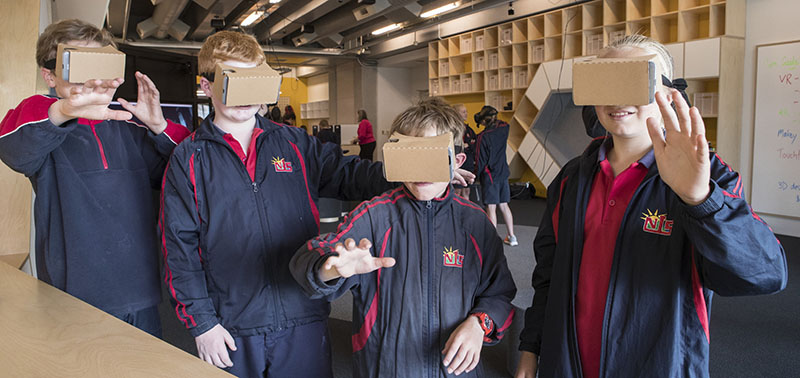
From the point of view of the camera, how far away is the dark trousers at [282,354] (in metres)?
1.39

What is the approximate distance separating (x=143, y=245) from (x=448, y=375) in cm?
92

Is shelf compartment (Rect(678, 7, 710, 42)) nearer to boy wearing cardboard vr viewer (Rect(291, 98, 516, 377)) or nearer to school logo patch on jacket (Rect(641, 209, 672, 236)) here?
boy wearing cardboard vr viewer (Rect(291, 98, 516, 377))

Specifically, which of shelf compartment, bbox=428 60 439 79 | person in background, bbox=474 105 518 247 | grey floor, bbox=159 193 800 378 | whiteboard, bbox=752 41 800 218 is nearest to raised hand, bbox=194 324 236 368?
grey floor, bbox=159 193 800 378

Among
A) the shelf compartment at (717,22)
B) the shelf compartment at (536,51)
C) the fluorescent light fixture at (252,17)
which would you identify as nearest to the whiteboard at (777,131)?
the shelf compartment at (717,22)

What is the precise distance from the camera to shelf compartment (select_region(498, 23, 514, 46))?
778 centimetres

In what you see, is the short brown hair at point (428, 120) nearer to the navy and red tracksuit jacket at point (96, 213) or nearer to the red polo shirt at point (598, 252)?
the red polo shirt at point (598, 252)

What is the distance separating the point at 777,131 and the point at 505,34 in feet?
12.5

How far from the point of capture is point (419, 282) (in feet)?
4.10

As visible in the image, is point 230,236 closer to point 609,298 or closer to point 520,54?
point 609,298

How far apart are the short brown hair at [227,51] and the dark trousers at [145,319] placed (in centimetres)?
70

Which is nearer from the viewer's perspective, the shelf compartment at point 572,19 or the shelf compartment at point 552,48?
the shelf compartment at point 572,19

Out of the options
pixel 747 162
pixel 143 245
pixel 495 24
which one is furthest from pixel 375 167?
pixel 495 24

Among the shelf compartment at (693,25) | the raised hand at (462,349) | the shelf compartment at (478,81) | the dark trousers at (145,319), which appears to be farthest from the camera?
the shelf compartment at (478,81)

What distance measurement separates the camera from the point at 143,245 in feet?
5.02
